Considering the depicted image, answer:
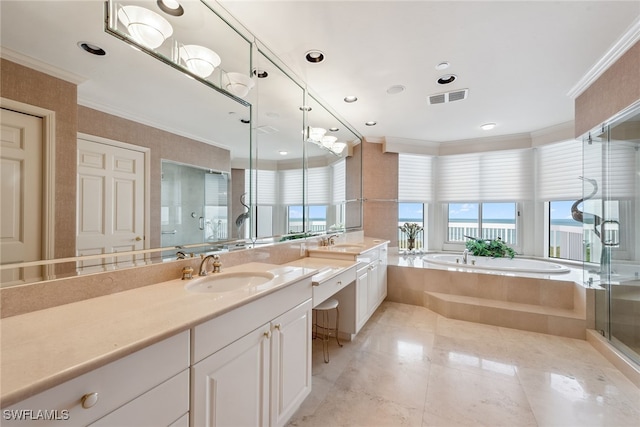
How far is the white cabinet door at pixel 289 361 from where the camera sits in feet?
Answer: 4.29

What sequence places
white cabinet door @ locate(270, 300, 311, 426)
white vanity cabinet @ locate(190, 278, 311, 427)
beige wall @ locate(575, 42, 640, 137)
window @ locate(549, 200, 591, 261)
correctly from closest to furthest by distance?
white vanity cabinet @ locate(190, 278, 311, 427) < white cabinet door @ locate(270, 300, 311, 426) < beige wall @ locate(575, 42, 640, 137) < window @ locate(549, 200, 591, 261)

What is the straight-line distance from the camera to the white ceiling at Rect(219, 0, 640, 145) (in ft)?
5.12

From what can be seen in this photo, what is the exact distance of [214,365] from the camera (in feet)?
3.20

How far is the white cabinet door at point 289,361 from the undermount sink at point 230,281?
271 millimetres

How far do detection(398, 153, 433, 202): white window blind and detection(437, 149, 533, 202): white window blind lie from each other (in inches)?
7.7

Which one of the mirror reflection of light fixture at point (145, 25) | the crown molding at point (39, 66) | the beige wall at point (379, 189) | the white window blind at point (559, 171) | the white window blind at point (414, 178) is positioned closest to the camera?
the crown molding at point (39, 66)

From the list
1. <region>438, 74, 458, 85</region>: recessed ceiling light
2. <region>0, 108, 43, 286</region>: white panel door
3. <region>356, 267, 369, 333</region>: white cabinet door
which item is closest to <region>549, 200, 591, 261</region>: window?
<region>438, 74, 458, 85</region>: recessed ceiling light

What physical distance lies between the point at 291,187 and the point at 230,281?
114cm

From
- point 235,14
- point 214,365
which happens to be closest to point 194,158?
point 235,14

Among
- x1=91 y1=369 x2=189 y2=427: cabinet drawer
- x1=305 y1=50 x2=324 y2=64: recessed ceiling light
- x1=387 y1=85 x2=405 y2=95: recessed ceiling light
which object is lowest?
x1=91 y1=369 x2=189 y2=427: cabinet drawer

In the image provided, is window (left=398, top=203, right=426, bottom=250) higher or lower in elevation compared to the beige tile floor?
higher

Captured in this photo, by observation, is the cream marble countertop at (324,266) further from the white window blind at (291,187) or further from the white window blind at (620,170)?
the white window blind at (620,170)

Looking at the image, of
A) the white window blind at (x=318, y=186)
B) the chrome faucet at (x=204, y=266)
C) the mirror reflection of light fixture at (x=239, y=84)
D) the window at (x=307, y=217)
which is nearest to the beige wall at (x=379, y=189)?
the white window blind at (x=318, y=186)

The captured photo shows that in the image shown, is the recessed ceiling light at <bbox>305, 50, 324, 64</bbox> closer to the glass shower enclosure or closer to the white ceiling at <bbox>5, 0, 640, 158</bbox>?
the white ceiling at <bbox>5, 0, 640, 158</bbox>
